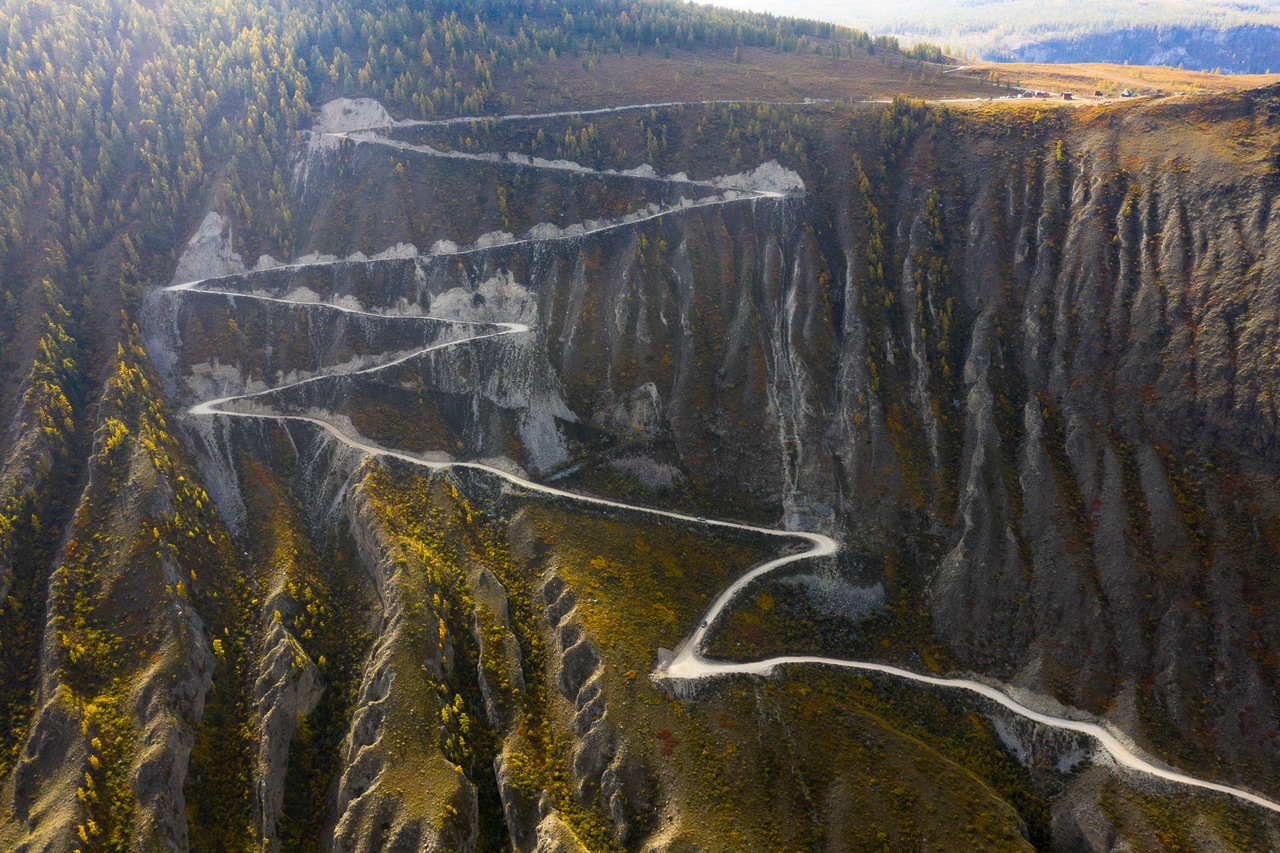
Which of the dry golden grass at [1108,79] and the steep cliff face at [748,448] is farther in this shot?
the dry golden grass at [1108,79]

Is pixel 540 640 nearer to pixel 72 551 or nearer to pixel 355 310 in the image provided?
pixel 72 551

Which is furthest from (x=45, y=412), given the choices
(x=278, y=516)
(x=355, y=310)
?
(x=355, y=310)

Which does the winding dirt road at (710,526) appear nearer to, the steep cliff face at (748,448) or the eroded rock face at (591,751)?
the steep cliff face at (748,448)

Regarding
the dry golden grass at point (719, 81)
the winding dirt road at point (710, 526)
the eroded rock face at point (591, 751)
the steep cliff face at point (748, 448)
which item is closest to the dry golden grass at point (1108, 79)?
the dry golden grass at point (719, 81)

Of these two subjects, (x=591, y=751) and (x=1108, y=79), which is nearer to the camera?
(x=591, y=751)

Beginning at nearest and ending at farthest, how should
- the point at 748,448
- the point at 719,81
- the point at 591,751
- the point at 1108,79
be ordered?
the point at 591,751, the point at 748,448, the point at 1108,79, the point at 719,81

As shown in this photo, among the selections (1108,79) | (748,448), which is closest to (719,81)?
(1108,79)

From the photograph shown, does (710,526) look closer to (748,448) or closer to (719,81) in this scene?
(748,448)

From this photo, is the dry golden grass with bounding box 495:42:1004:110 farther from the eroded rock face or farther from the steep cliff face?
the eroded rock face

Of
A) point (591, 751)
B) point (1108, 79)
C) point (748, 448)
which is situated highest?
point (1108, 79)
